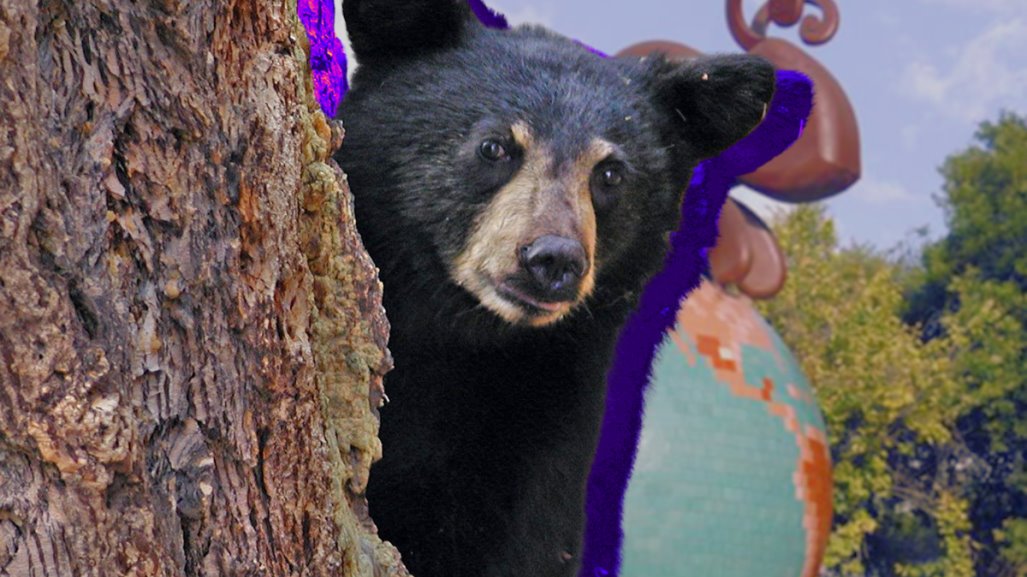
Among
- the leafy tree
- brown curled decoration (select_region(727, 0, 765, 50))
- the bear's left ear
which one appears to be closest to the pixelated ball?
brown curled decoration (select_region(727, 0, 765, 50))

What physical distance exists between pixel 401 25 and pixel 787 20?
10597 mm

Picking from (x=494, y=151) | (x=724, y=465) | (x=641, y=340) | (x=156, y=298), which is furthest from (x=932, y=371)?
(x=156, y=298)

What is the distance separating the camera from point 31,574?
3.46 feet

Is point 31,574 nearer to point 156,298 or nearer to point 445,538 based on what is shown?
point 156,298

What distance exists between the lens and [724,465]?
28.1ft

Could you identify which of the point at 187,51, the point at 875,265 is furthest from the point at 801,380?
the point at 187,51

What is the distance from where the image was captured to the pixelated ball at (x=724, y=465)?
8297mm

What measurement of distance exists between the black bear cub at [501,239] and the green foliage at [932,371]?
11.1 m

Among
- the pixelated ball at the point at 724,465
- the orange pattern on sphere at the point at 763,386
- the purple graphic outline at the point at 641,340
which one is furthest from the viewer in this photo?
the orange pattern on sphere at the point at 763,386

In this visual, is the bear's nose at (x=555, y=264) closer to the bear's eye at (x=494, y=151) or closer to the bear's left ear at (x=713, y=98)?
the bear's eye at (x=494, y=151)

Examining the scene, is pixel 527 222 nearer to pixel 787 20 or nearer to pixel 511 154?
pixel 511 154

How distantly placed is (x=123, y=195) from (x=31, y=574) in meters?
0.32

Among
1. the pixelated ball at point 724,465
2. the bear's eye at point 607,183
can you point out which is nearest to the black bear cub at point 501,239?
the bear's eye at point 607,183

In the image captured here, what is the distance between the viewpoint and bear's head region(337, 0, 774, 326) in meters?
2.04
